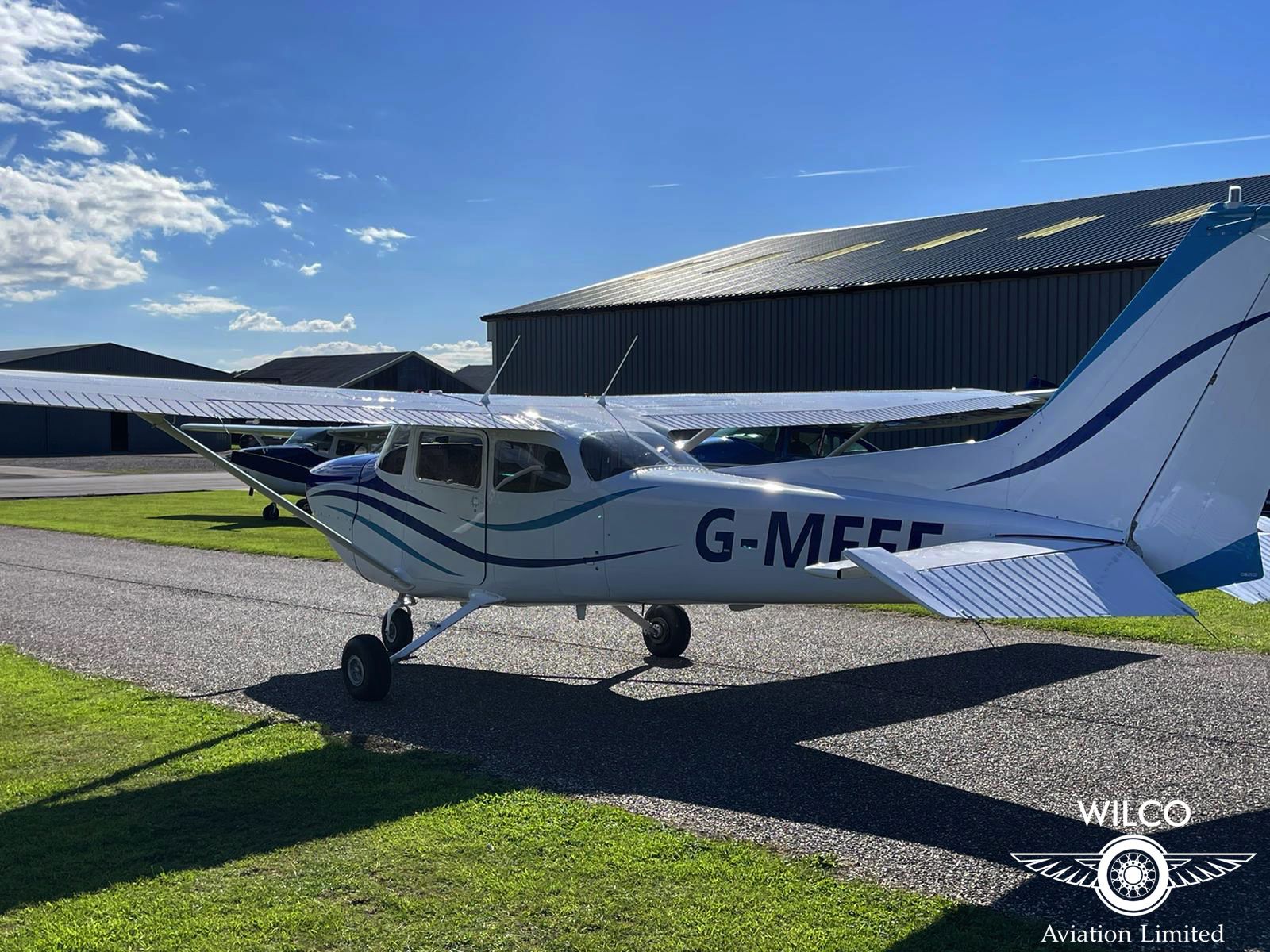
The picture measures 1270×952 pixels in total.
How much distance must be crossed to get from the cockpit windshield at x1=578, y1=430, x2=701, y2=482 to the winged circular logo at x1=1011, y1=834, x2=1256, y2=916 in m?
3.91

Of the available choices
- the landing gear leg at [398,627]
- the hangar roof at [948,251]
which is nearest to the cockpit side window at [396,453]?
the landing gear leg at [398,627]

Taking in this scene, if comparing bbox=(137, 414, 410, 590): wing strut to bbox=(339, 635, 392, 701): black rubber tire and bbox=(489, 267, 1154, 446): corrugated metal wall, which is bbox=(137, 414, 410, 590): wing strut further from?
bbox=(489, 267, 1154, 446): corrugated metal wall

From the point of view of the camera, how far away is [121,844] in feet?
17.3

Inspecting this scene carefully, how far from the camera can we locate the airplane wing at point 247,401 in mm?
7051

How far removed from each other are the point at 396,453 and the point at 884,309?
18.3 m

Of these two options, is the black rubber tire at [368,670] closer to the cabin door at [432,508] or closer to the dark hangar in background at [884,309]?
the cabin door at [432,508]

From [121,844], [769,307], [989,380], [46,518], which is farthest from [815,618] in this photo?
[46,518]

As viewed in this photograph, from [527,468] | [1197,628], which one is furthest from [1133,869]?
[1197,628]

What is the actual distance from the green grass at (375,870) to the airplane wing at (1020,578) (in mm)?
1288

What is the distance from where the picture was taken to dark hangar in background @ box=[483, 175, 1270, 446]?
75.4 feet

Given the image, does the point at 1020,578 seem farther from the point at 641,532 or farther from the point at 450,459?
the point at 450,459

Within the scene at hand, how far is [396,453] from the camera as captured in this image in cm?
928

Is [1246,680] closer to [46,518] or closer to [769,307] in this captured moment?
[769,307]

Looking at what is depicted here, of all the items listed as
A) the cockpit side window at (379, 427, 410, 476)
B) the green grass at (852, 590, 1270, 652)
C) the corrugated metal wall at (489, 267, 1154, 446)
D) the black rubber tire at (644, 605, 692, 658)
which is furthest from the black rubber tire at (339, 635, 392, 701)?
the corrugated metal wall at (489, 267, 1154, 446)
